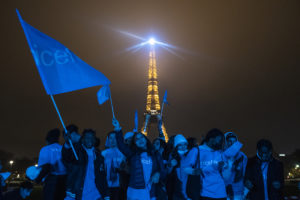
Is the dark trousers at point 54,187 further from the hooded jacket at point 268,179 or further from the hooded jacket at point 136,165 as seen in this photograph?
the hooded jacket at point 268,179

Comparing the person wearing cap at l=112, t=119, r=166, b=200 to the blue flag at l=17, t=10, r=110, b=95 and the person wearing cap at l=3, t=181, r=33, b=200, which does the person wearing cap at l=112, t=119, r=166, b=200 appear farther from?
the person wearing cap at l=3, t=181, r=33, b=200

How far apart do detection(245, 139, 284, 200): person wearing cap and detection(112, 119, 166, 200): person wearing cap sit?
1.94m

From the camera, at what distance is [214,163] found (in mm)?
5125

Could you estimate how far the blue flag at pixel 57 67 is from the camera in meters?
5.18

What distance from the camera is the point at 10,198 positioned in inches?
231

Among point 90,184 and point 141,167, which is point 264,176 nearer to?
point 141,167

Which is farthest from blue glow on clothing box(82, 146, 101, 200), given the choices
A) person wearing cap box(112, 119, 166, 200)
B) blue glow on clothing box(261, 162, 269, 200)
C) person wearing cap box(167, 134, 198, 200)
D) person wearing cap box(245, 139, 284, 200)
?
blue glow on clothing box(261, 162, 269, 200)

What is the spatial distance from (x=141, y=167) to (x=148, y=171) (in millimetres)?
161

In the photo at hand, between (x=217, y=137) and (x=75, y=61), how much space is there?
10.1 ft

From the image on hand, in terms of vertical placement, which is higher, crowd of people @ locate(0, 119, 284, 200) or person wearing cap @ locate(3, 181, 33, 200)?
crowd of people @ locate(0, 119, 284, 200)

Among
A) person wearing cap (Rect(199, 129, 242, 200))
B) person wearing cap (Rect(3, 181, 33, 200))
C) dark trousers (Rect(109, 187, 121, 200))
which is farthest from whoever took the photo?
dark trousers (Rect(109, 187, 121, 200))

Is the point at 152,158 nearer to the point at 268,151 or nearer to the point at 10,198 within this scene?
the point at 268,151

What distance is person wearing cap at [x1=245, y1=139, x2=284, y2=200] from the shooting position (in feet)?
18.8

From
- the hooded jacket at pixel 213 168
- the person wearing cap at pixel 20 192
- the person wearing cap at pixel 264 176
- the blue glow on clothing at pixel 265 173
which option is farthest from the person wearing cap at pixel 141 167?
the person wearing cap at pixel 20 192
